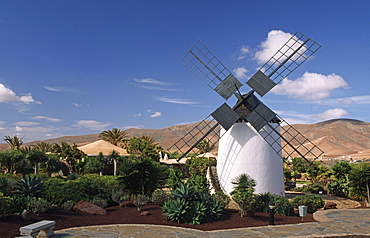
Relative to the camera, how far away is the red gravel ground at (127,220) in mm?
9039

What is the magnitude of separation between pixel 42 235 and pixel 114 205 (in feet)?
17.0

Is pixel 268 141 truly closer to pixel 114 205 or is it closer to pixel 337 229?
pixel 337 229

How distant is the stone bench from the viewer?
7.44 metres

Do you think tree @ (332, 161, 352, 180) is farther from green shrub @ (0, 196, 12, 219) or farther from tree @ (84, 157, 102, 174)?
tree @ (84, 157, 102, 174)

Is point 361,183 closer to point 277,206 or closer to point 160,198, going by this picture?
point 277,206

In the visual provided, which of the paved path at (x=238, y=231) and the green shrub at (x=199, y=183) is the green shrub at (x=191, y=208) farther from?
the green shrub at (x=199, y=183)

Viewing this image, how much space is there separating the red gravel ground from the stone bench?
80cm

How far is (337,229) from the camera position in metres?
9.09

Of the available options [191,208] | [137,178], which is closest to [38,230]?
[191,208]

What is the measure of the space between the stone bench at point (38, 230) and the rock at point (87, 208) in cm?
276

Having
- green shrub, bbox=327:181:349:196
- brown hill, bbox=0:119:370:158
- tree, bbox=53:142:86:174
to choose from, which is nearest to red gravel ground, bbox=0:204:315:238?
green shrub, bbox=327:181:349:196

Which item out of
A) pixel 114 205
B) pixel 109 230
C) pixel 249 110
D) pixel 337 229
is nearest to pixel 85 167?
pixel 114 205

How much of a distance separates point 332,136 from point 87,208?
113m

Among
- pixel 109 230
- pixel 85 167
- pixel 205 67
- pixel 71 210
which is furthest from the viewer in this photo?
pixel 85 167
